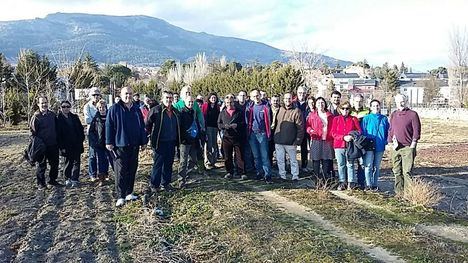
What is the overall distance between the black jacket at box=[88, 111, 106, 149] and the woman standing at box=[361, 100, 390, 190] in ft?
14.8

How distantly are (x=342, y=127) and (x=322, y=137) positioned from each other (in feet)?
1.52

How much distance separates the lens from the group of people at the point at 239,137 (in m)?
8.12

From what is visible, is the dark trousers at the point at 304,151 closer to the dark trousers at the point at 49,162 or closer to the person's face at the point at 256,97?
the person's face at the point at 256,97

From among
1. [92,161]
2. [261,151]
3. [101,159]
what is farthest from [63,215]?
[261,151]

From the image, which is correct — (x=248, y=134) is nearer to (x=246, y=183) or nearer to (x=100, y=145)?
(x=246, y=183)

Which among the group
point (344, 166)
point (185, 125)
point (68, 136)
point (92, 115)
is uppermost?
Result: point (92, 115)

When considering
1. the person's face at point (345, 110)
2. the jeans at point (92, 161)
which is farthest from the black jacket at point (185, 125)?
the person's face at point (345, 110)

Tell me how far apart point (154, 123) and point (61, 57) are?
80.9 ft

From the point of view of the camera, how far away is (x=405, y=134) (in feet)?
28.3

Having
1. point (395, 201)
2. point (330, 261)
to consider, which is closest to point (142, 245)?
point (330, 261)

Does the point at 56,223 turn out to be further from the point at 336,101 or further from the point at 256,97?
the point at 336,101

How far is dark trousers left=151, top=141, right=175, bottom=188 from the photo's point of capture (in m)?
8.52

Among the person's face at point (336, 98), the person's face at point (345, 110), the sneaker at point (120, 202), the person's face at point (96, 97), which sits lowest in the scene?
the sneaker at point (120, 202)

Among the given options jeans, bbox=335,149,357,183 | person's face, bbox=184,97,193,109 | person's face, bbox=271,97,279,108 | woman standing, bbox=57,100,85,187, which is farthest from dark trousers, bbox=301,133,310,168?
woman standing, bbox=57,100,85,187
